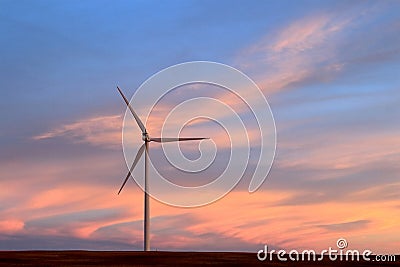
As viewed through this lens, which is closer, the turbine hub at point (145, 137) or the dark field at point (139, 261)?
the dark field at point (139, 261)

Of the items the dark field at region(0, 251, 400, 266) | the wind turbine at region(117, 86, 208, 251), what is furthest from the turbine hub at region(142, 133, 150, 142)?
the dark field at region(0, 251, 400, 266)

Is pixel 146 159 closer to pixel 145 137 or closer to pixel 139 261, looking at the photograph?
pixel 145 137

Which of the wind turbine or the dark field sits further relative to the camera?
the wind turbine

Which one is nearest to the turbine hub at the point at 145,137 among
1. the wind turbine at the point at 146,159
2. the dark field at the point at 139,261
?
the wind turbine at the point at 146,159

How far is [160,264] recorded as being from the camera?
62.7 metres

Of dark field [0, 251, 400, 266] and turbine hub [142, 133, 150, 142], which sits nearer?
dark field [0, 251, 400, 266]

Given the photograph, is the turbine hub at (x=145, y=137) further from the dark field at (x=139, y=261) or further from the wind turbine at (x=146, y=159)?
the dark field at (x=139, y=261)

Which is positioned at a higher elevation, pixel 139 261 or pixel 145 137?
pixel 145 137

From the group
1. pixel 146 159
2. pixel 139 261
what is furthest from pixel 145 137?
pixel 139 261

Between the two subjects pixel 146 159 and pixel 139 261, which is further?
pixel 146 159

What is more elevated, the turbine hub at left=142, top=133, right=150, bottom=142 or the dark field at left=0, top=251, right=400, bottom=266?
the turbine hub at left=142, top=133, right=150, bottom=142

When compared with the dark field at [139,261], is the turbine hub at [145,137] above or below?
above

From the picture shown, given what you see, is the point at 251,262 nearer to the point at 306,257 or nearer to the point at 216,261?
the point at 216,261

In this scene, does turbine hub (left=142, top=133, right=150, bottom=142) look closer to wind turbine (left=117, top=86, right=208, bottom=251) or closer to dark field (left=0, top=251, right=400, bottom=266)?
wind turbine (left=117, top=86, right=208, bottom=251)
